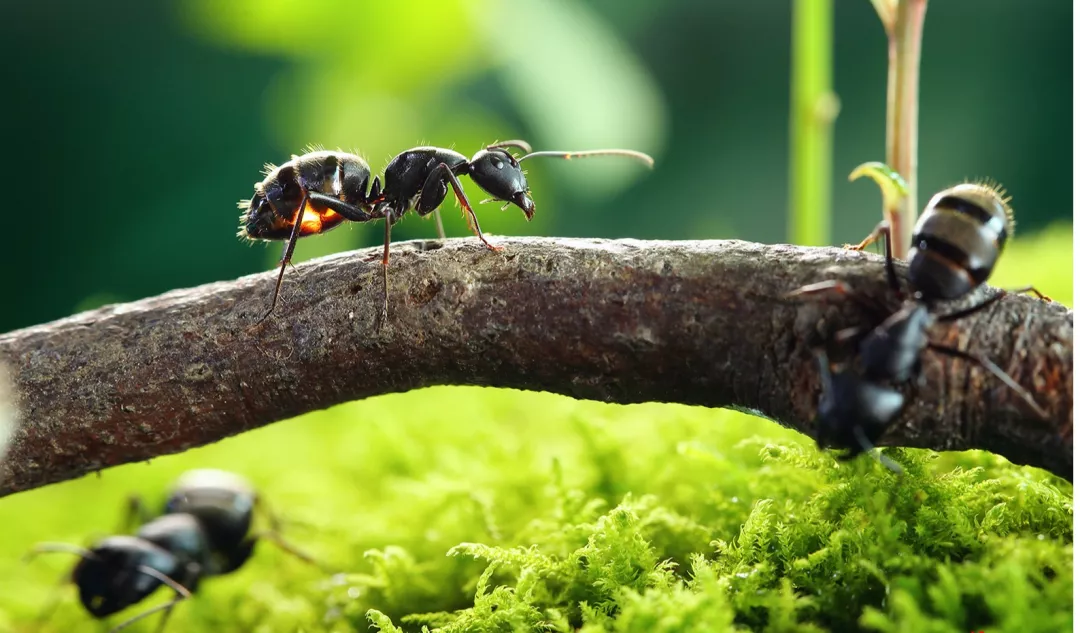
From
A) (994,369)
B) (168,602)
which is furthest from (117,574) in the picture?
(994,369)

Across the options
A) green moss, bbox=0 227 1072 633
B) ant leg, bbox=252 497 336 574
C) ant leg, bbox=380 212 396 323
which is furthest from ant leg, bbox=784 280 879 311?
ant leg, bbox=252 497 336 574

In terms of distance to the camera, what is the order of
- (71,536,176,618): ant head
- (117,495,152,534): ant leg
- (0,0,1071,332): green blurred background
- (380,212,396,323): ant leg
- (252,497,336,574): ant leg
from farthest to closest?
(0,0,1071,332): green blurred background → (117,495,152,534): ant leg → (252,497,336,574): ant leg → (71,536,176,618): ant head → (380,212,396,323): ant leg

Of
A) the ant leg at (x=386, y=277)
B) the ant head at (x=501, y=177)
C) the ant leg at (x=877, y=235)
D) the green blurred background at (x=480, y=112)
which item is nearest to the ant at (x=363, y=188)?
the ant head at (x=501, y=177)

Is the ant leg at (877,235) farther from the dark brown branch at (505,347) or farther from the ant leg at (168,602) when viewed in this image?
the ant leg at (168,602)

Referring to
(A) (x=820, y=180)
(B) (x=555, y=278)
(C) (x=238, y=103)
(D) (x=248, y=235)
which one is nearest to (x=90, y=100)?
(C) (x=238, y=103)

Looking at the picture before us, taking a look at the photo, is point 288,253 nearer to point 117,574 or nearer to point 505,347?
point 505,347

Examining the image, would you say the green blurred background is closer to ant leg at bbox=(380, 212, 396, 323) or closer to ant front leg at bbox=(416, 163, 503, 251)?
ant front leg at bbox=(416, 163, 503, 251)
